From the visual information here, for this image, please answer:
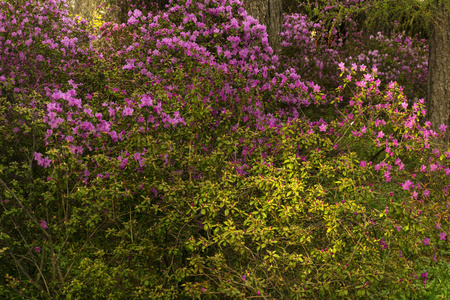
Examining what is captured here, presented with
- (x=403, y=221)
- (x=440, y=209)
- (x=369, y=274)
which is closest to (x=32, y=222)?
(x=369, y=274)

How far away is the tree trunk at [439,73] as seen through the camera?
7051mm

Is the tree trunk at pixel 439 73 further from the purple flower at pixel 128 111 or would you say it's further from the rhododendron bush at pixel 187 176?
the purple flower at pixel 128 111

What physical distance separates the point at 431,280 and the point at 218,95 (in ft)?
10.5

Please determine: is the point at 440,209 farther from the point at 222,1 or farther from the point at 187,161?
the point at 222,1

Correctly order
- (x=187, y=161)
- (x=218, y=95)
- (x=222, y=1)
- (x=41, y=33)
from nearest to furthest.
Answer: (x=187, y=161) < (x=218, y=95) < (x=41, y=33) < (x=222, y=1)

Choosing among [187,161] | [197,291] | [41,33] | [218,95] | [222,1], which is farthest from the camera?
[222,1]

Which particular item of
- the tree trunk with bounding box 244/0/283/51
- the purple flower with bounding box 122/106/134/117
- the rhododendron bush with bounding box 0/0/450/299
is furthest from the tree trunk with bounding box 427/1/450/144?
the purple flower with bounding box 122/106/134/117

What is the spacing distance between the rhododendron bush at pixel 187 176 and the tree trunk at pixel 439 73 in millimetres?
2946

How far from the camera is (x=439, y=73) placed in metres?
7.17

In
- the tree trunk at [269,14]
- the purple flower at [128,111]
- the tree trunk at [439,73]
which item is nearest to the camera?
the purple flower at [128,111]

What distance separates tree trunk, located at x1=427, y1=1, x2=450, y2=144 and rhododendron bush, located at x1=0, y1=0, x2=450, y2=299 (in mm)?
2946

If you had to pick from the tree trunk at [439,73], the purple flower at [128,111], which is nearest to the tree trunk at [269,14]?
the tree trunk at [439,73]

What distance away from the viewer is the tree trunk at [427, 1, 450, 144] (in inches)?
278

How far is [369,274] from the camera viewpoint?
316 centimetres
